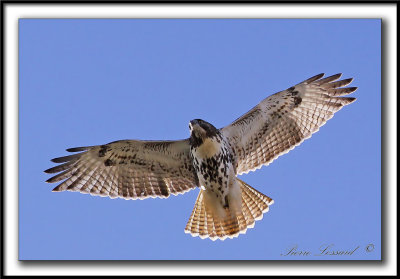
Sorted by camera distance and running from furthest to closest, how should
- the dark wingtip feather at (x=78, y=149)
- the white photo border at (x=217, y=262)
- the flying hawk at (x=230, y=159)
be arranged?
the flying hawk at (x=230, y=159), the dark wingtip feather at (x=78, y=149), the white photo border at (x=217, y=262)

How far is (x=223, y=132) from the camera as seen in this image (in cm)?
1078

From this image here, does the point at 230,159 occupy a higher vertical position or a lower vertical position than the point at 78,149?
lower

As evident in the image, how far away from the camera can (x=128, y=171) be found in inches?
440

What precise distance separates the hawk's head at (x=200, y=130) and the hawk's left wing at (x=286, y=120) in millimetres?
708

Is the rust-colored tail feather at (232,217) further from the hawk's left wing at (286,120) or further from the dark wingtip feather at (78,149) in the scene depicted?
the dark wingtip feather at (78,149)

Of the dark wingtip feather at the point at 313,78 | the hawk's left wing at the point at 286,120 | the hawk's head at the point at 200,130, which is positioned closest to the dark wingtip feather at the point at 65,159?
the hawk's head at the point at 200,130

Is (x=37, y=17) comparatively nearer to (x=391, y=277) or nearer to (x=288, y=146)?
(x=288, y=146)

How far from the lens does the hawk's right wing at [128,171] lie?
10.9m

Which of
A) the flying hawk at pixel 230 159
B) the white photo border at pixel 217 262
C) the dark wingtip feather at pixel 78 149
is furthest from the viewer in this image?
the flying hawk at pixel 230 159

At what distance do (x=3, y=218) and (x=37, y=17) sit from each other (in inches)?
106

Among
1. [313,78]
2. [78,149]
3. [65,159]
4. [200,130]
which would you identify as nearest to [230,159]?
[200,130]

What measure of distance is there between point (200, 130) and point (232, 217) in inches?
65.8

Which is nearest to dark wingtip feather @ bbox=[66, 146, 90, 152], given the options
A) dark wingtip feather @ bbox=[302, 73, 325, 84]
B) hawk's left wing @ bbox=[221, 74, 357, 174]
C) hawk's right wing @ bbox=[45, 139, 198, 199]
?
hawk's right wing @ bbox=[45, 139, 198, 199]

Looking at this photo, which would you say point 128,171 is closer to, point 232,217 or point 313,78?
point 232,217
